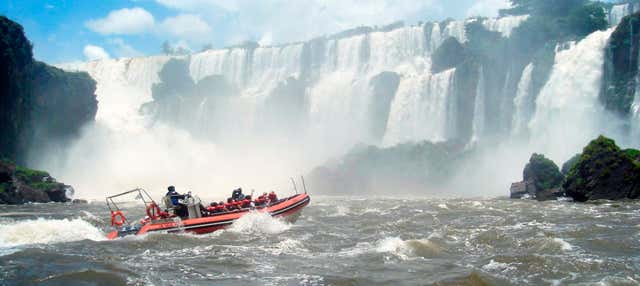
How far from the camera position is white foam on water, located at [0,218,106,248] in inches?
566

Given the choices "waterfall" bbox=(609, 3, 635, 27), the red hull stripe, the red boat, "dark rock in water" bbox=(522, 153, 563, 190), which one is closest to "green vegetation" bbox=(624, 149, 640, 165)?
"dark rock in water" bbox=(522, 153, 563, 190)

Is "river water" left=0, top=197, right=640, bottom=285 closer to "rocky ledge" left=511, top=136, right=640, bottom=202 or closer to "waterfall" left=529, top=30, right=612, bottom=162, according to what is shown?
"rocky ledge" left=511, top=136, right=640, bottom=202

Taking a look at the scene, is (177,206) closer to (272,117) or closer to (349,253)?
(349,253)

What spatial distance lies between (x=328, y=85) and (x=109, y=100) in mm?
33508

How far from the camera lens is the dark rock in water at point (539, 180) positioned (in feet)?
96.7

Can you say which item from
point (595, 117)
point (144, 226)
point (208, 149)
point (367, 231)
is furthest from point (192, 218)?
point (208, 149)

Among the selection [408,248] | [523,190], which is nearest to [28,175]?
[523,190]

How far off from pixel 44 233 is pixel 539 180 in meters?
24.8

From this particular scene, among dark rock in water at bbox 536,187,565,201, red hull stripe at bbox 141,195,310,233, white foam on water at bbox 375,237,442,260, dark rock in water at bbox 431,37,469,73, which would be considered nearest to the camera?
white foam on water at bbox 375,237,442,260

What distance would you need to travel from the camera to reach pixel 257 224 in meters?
17.6

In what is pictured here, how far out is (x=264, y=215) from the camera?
59.1ft

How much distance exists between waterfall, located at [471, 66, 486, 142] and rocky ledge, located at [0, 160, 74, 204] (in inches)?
1343

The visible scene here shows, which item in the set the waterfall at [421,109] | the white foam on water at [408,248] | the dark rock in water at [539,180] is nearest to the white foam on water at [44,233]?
the white foam on water at [408,248]

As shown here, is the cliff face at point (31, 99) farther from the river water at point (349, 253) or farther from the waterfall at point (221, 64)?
the river water at point (349, 253)
